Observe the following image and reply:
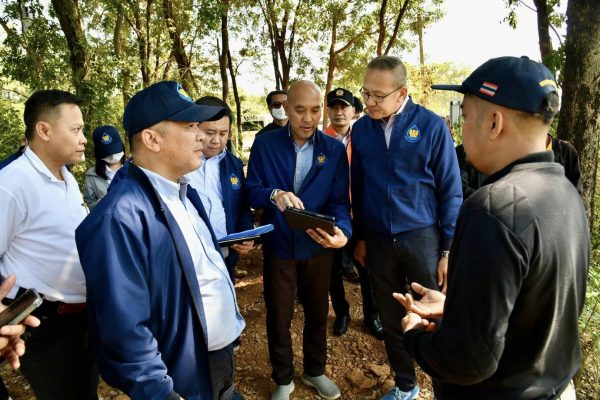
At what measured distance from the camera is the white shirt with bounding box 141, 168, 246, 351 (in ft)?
5.99

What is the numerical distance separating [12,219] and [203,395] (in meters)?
1.33

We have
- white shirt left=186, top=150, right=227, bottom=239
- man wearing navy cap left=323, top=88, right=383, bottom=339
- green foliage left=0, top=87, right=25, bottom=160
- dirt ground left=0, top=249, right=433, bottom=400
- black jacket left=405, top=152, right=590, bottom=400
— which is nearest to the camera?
black jacket left=405, top=152, right=590, bottom=400

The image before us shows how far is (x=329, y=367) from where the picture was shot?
3.51 m

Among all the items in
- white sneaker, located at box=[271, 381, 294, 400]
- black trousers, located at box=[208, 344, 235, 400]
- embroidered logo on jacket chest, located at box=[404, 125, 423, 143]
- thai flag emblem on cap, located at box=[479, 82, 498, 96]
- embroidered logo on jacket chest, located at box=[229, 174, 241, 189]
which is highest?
thai flag emblem on cap, located at box=[479, 82, 498, 96]

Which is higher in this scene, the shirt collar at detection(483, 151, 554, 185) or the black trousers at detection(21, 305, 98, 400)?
the shirt collar at detection(483, 151, 554, 185)

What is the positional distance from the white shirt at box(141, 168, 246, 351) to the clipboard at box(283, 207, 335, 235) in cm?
59

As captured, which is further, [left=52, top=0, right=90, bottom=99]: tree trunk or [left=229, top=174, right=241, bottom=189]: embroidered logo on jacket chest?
[left=52, top=0, right=90, bottom=99]: tree trunk

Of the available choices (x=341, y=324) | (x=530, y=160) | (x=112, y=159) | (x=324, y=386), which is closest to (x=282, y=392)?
(x=324, y=386)

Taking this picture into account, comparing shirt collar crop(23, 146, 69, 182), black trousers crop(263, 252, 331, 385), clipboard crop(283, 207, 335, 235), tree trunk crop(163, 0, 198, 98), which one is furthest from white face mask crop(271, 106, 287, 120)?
tree trunk crop(163, 0, 198, 98)

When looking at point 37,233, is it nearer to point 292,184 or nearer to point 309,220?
point 309,220

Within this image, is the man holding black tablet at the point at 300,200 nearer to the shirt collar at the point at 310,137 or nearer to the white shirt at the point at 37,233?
A: the shirt collar at the point at 310,137

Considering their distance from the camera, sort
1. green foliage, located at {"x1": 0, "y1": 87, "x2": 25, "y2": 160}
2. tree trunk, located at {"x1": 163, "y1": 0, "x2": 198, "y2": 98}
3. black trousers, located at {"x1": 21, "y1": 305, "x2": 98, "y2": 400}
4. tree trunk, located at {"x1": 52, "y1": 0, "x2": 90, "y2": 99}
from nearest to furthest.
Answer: black trousers, located at {"x1": 21, "y1": 305, "x2": 98, "y2": 400}, tree trunk, located at {"x1": 52, "y1": 0, "x2": 90, "y2": 99}, green foliage, located at {"x1": 0, "y1": 87, "x2": 25, "y2": 160}, tree trunk, located at {"x1": 163, "y1": 0, "x2": 198, "y2": 98}

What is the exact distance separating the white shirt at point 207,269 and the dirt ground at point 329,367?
1.56 metres

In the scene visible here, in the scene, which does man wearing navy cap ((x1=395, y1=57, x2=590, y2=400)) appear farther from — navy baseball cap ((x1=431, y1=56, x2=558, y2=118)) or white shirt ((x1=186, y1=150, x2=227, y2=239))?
white shirt ((x1=186, y1=150, x2=227, y2=239))
